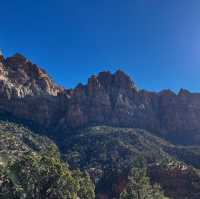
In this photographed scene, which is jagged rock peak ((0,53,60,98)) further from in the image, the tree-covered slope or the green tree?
the tree-covered slope

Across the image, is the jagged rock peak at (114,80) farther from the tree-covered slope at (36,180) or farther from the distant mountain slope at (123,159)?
the tree-covered slope at (36,180)

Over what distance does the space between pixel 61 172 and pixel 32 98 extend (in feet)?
392

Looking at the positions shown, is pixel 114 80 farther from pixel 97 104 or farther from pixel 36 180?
pixel 36 180

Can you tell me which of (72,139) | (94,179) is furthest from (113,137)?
(94,179)

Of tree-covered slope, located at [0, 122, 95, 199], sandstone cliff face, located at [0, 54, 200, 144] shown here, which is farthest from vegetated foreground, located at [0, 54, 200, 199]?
sandstone cliff face, located at [0, 54, 200, 144]

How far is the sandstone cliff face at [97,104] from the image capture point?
165500mm

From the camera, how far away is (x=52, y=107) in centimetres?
17500

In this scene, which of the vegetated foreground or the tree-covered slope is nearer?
the tree-covered slope

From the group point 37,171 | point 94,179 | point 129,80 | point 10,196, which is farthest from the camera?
point 129,80

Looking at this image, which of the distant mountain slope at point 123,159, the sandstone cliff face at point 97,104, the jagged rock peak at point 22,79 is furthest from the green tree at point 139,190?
the jagged rock peak at point 22,79

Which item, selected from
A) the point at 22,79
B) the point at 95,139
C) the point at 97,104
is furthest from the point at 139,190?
the point at 22,79

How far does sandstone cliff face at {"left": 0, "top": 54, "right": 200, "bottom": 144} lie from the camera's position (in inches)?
6516

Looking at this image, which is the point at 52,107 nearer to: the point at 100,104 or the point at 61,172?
the point at 100,104

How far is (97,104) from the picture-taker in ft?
577
